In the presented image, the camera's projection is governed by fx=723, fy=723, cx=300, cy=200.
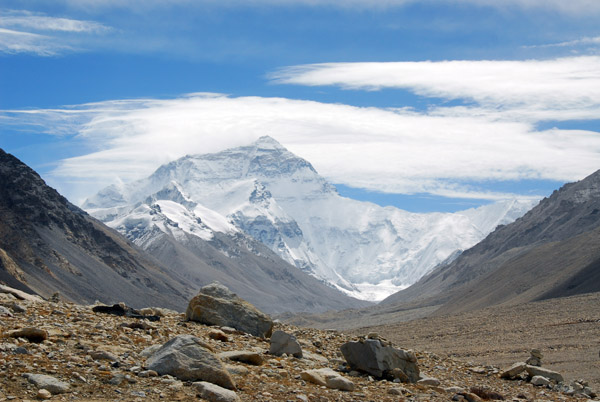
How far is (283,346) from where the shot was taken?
20.9 meters

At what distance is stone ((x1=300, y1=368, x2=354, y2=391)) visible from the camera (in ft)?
58.6

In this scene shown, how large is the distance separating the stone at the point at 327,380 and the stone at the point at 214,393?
314 cm

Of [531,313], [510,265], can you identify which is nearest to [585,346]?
[531,313]

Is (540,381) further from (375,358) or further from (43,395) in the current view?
(43,395)

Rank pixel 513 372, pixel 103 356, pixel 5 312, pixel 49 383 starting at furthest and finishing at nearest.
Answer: pixel 513 372
pixel 5 312
pixel 103 356
pixel 49 383

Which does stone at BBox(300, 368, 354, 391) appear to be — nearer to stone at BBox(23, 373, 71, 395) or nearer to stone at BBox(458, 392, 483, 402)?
stone at BBox(458, 392, 483, 402)

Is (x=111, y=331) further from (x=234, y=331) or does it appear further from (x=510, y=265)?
(x=510, y=265)

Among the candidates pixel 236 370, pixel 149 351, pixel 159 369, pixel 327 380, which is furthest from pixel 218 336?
pixel 159 369

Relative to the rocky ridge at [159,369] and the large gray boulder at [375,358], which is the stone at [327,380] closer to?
the rocky ridge at [159,369]

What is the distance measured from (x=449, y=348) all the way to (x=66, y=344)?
55180 millimetres

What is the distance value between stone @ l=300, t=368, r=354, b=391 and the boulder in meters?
5.83

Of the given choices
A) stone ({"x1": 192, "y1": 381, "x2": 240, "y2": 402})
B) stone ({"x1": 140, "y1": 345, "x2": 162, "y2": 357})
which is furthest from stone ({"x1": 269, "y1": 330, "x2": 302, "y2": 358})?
stone ({"x1": 192, "y1": 381, "x2": 240, "y2": 402})

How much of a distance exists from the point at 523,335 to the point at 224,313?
54.7 meters

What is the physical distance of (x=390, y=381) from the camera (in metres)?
20.4
